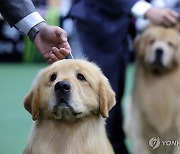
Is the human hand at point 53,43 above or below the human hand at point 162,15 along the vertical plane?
above

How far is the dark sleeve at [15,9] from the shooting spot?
3762 millimetres

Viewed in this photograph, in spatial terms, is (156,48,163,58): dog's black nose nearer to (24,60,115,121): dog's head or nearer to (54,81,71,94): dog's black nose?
(24,60,115,121): dog's head

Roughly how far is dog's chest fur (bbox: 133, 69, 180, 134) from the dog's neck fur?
278cm

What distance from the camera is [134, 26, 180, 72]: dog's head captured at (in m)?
6.52

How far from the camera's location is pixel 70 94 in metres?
3.46

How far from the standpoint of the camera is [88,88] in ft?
11.8

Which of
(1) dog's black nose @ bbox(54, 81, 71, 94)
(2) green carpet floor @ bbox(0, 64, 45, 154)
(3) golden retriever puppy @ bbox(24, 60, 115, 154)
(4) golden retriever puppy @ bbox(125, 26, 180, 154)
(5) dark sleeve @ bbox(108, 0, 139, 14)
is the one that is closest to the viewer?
(1) dog's black nose @ bbox(54, 81, 71, 94)

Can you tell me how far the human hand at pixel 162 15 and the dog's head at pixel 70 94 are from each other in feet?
6.48

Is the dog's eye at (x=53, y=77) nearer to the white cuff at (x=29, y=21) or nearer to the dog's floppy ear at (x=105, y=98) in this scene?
the dog's floppy ear at (x=105, y=98)

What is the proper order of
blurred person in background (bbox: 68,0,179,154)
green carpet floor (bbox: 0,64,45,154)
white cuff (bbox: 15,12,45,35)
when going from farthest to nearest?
green carpet floor (bbox: 0,64,45,154), blurred person in background (bbox: 68,0,179,154), white cuff (bbox: 15,12,45,35)

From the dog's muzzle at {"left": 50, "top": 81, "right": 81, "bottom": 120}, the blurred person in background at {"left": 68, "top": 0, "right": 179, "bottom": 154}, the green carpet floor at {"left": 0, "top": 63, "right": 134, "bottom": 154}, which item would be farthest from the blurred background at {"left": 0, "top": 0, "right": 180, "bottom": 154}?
the dog's muzzle at {"left": 50, "top": 81, "right": 81, "bottom": 120}

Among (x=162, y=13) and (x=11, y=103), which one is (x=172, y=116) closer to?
(x=162, y=13)

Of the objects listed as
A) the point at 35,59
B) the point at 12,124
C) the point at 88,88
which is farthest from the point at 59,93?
the point at 35,59

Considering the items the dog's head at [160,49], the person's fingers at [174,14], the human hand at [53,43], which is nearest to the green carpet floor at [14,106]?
the dog's head at [160,49]
